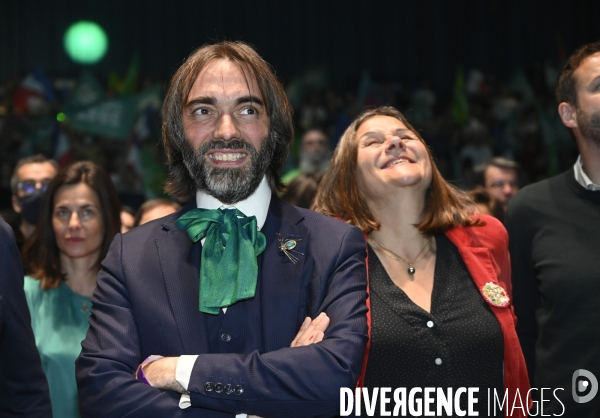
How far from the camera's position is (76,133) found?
26.4 ft

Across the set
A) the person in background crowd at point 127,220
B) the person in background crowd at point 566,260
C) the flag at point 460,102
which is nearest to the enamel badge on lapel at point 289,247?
the person in background crowd at point 566,260

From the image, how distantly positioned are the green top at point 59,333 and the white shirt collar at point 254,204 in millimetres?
1250

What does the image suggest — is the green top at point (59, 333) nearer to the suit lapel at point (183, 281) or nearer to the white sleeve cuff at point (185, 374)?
the suit lapel at point (183, 281)

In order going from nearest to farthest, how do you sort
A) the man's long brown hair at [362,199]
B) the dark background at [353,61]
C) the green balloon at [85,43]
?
1. the man's long brown hair at [362,199]
2. the dark background at [353,61]
3. the green balloon at [85,43]

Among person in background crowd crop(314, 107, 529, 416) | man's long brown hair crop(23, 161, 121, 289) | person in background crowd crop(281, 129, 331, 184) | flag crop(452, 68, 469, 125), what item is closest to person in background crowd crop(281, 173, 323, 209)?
man's long brown hair crop(23, 161, 121, 289)

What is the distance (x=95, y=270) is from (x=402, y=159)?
5.11ft

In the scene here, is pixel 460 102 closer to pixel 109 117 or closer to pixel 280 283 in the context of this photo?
pixel 109 117

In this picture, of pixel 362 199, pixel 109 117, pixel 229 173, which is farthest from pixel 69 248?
pixel 109 117

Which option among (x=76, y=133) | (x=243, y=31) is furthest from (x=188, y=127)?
(x=243, y=31)

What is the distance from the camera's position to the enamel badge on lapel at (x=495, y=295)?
2.79 meters

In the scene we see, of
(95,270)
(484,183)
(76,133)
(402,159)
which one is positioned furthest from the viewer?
(76,133)

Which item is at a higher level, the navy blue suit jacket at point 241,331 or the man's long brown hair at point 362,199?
the man's long brown hair at point 362,199

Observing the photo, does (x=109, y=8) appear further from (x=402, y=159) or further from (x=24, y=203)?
(x=402, y=159)

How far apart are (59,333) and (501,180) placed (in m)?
3.00
